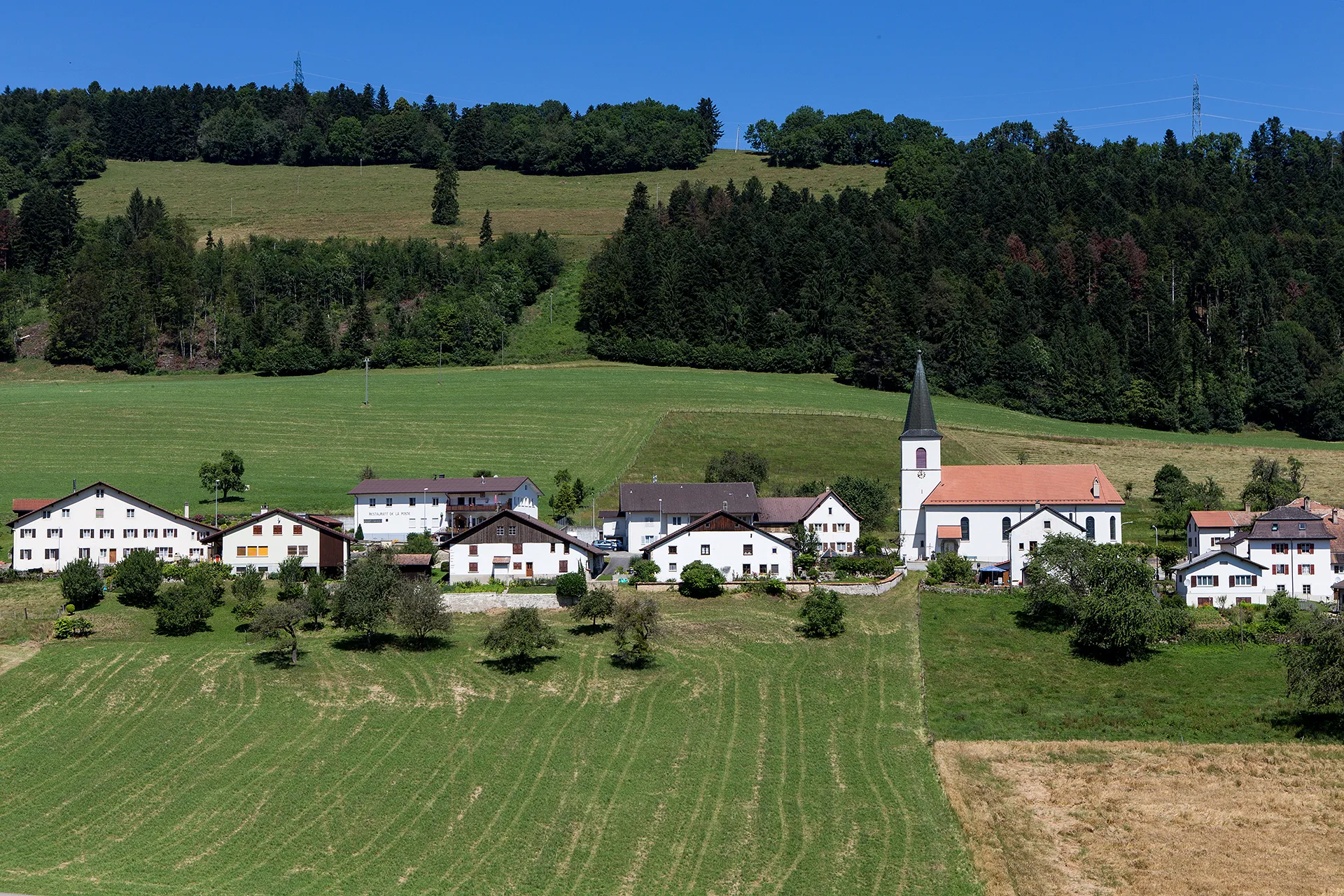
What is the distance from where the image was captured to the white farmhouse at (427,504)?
87250mm

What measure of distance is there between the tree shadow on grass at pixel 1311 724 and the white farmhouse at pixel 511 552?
35.6m

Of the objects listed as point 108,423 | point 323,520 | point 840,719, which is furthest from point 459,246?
point 840,719

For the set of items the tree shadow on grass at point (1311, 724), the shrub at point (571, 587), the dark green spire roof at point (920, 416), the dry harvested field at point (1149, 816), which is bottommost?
the dry harvested field at point (1149, 816)

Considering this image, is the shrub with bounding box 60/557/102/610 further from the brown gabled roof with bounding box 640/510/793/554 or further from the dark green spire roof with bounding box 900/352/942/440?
the dark green spire roof with bounding box 900/352/942/440

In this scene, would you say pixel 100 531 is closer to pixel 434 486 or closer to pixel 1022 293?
pixel 434 486

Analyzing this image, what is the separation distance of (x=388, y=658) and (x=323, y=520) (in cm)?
2449

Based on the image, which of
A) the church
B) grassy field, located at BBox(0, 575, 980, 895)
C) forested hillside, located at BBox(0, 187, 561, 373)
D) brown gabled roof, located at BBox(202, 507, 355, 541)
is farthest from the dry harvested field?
forested hillside, located at BBox(0, 187, 561, 373)

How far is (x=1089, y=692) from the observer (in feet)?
187

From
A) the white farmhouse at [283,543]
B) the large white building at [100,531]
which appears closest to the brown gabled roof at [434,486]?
the white farmhouse at [283,543]

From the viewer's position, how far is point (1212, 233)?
166500 mm

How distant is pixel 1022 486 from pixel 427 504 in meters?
39.1

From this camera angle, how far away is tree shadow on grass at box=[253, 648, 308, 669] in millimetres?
59219

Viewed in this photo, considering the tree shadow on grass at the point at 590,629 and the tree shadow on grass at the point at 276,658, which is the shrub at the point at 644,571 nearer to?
the tree shadow on grass at the point at 590,629

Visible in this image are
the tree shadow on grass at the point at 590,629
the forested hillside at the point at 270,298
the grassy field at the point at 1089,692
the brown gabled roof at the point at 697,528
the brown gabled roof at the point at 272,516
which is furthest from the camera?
the forested hillside at the point at 270,298
